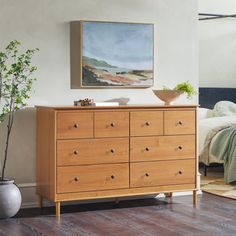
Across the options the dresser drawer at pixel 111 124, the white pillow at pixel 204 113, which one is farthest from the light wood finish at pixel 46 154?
the white pillow at pixel 204 113

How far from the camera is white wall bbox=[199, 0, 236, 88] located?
911 centimetres

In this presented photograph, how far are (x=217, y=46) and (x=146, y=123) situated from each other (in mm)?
4180

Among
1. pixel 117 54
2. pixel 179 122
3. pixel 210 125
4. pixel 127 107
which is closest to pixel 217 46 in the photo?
pixel 210 125

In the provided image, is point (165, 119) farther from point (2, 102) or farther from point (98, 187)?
point (2, 102)

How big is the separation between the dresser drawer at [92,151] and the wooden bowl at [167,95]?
21.9 inches

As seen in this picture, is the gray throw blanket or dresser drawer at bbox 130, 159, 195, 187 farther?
the gray throw blanket

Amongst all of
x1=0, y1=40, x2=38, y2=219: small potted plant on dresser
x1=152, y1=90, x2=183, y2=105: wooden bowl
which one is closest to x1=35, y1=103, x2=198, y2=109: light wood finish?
x1=152, y1=90, x2=183, y2=105: wooden bowl

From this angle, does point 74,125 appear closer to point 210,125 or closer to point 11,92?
point 11,92

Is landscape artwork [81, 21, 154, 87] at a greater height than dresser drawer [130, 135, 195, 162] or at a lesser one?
greater

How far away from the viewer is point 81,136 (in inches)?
201

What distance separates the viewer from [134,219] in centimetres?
499

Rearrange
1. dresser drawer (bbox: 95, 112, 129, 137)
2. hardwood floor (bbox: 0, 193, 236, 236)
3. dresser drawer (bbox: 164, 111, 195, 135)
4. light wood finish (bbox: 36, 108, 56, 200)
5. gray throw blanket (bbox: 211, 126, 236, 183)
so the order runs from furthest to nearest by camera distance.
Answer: gray throw blanket (bbox: 211, 126, 236, 183)
dresser drawer (bbox: 164, 111, 195, 135)
dresser drawer (bbox: 95, 112, 129, 137)
light wood finish (bbox: 36, 108, 56, 200)
hardwood floor (bbox: 0, 193, 236, 236)

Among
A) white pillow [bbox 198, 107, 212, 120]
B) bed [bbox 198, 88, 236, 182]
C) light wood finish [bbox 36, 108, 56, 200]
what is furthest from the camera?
white pillow [bbox 198, 107, 212, 120]

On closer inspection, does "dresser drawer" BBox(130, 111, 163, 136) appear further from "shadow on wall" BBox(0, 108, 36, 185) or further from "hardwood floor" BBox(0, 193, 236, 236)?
"shadow on wall" BBox(0, 108, 36, 185)
